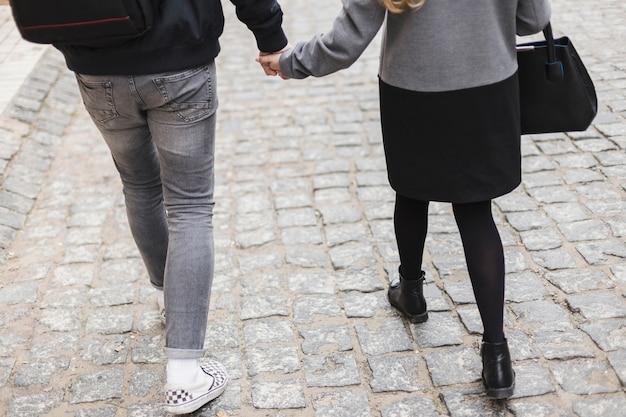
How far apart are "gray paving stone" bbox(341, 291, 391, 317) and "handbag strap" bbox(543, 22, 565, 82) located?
1289mm

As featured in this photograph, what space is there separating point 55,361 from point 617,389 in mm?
2193

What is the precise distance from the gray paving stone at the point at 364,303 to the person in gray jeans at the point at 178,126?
71 cm

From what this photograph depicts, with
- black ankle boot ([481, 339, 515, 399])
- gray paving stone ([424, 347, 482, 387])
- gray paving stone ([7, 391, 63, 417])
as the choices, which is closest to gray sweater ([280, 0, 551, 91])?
black ankle boot ([481, 339, 515, 399])

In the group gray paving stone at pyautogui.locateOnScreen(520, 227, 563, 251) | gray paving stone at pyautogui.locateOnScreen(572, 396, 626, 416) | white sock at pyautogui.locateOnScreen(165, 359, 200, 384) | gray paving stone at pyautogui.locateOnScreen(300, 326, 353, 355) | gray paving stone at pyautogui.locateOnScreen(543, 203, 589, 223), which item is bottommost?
gray paving stone at pyautogui.locateOnScreen(543, 203, 589, 223)

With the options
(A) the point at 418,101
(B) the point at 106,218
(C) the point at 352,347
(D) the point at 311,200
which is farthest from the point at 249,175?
(A) the point at 418,101

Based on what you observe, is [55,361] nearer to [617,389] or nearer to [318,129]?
[617,389]

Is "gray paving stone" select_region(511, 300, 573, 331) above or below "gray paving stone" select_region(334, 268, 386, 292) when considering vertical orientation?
above

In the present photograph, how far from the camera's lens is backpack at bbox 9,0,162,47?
7.38 ft

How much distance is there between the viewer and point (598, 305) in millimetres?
3342

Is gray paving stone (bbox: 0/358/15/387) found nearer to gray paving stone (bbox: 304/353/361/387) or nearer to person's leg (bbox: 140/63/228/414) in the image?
person's leg (bbox: 140/63/228/414)

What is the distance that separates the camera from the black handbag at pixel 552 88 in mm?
2660

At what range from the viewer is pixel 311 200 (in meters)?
4.57

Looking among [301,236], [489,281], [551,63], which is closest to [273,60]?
[551,63]

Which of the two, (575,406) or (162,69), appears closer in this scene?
(162,69)
